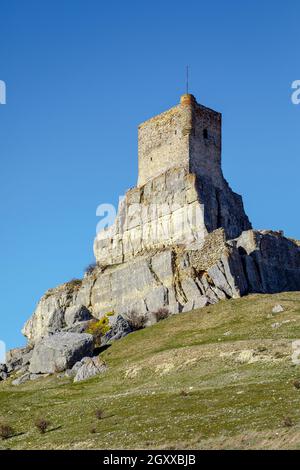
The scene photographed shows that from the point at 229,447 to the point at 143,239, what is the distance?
59920mm

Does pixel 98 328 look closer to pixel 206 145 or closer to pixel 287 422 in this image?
pixel 206 145

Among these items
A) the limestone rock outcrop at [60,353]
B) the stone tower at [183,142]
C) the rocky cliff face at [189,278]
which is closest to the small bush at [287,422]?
the limestone rock outcrop at [60,353]

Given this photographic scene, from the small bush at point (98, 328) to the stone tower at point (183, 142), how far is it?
60.3 ft

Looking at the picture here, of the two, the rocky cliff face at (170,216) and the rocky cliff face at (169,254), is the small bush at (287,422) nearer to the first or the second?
the rocky cliff face at (169,254)

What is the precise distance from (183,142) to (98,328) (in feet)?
77.2

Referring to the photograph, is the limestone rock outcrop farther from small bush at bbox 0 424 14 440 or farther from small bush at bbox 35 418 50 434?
small bush at bbox 35 418 50 434

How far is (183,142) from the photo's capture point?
93.9 metres

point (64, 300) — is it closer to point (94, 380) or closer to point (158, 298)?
point (158, 298)

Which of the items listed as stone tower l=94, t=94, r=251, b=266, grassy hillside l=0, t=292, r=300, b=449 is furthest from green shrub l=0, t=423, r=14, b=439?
stone tower l=94, t=94, r=251, b=266

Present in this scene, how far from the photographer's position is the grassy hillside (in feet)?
124

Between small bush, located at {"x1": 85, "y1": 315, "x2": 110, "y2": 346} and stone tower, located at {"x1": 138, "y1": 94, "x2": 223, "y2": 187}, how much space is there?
724 inches

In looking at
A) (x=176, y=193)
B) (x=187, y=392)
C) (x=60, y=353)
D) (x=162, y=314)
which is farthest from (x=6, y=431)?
(x=176, y=193)

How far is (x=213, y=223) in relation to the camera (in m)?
89.9

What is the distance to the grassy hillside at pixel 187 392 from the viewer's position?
3791 centimetres
